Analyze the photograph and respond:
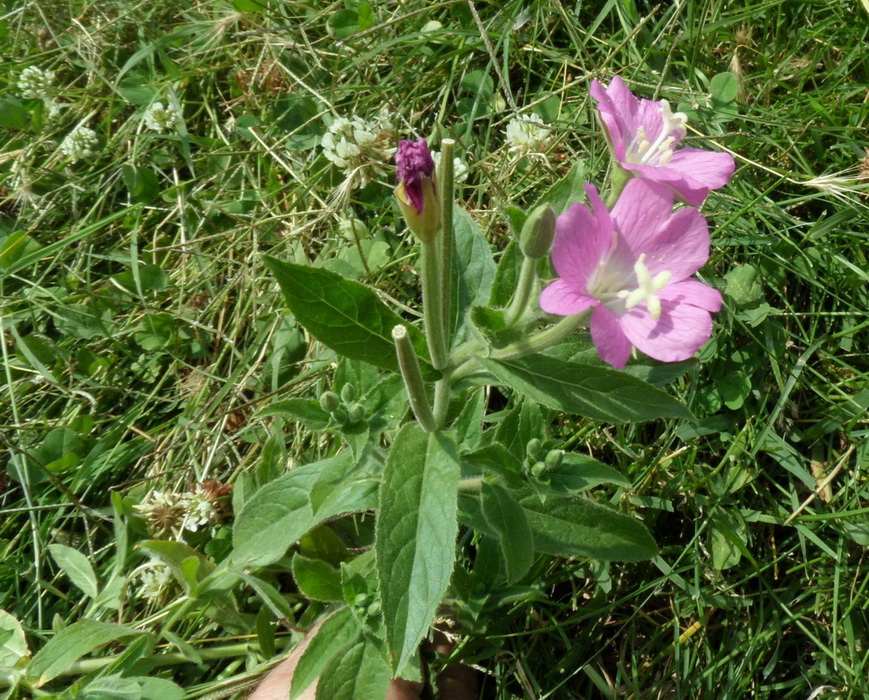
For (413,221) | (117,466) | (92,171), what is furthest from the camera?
(92,171)

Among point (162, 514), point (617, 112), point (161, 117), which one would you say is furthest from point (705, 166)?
point (161, 117)

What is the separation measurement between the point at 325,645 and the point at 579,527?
684 mm

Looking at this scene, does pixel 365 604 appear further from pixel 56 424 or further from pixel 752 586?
pixel 56 424

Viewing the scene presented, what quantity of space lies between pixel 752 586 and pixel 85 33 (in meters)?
3.40

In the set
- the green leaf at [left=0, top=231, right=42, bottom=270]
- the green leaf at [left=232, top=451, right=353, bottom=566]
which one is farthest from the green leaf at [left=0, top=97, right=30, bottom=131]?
the green leaf at [left=232, top=451, right=353, bottom=566]

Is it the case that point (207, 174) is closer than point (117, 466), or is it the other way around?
point (117, 466)

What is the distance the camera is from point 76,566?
2.45 m

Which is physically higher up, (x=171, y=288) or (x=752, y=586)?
(x=171, y=288)

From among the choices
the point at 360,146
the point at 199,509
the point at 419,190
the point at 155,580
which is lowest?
the point at 155,580

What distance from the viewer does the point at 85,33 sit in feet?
11.3

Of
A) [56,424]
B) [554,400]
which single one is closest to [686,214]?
[554,400]

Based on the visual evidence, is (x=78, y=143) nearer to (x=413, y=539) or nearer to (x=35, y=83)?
(x=35, y=83)

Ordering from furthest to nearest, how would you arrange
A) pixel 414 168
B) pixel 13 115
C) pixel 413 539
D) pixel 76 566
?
pixel 13 115 < pixel 76 566 < pixel 413 539 < pixel 414 168

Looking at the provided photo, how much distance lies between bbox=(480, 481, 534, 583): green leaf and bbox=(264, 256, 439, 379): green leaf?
0.37 metres
